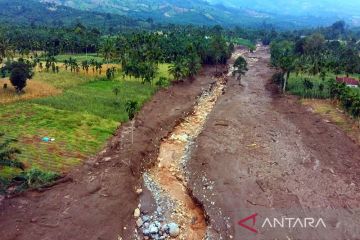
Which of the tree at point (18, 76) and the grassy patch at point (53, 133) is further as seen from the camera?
the tree at point (18, 76)

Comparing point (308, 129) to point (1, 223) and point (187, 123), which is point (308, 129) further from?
point (1, 223)

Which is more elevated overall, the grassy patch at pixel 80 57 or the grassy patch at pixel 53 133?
the grassy patch at pixel 80 57

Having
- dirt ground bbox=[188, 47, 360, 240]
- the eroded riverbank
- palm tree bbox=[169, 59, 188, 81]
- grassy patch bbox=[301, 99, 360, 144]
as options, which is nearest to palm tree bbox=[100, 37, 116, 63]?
palm tree bbox=[169, 59, 188, 81]

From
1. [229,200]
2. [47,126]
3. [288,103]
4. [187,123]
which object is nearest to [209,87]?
[288,103]

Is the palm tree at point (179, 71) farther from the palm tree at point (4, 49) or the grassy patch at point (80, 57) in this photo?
the palm tree at point (4, 49)

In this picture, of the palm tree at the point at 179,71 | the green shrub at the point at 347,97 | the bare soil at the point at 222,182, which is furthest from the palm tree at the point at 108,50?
the green shrub at the point at 347,97

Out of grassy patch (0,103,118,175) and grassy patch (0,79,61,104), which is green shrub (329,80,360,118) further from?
grassy patch (0,79,61,104)
